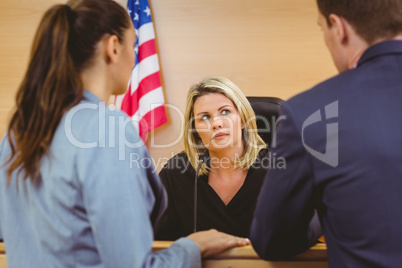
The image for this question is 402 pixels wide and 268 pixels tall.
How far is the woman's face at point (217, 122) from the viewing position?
7.09 ft

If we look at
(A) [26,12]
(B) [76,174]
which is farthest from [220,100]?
(A) [26,12]

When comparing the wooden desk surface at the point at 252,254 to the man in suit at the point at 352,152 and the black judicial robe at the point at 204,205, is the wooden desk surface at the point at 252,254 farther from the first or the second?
the black judicial robe at the point at 204,205

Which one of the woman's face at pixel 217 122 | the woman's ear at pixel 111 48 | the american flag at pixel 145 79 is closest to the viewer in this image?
the woman's ear at pixel 111 48

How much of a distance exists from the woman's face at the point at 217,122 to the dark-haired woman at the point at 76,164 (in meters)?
1.21

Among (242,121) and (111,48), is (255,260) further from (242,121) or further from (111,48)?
(242,121)

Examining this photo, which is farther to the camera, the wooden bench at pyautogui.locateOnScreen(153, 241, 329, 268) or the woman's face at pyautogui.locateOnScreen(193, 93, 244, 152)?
the woman's face at pyautogui.locateOnScreen(193, 93, 244, 152)

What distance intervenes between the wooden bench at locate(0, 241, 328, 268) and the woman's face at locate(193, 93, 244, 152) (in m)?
1.10

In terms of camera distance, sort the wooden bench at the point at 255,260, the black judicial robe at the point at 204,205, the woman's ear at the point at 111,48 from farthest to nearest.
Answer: the black judicial robe at the point at 204,205
the wooden bench at the point at 255,260
the woman's ear at the point at 111,48

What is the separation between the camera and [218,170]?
220cm

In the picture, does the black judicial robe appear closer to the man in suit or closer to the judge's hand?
the judge's hand

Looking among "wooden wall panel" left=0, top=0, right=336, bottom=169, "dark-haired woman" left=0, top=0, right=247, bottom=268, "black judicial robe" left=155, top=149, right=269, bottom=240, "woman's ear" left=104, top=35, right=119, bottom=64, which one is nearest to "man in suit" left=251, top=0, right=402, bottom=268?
"dark-haired woman" left=0, top=0, right=247, bottom=268

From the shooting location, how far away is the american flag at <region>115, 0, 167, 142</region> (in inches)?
128

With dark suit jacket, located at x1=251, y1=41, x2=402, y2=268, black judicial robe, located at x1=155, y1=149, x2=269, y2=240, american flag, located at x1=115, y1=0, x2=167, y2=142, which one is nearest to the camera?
dark suit jacket, located at x1=251, y1=41, x2=402, y2=268

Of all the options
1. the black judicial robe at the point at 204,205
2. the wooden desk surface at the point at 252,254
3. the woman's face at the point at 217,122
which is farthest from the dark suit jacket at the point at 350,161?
the woman's face at the point at 217,122
